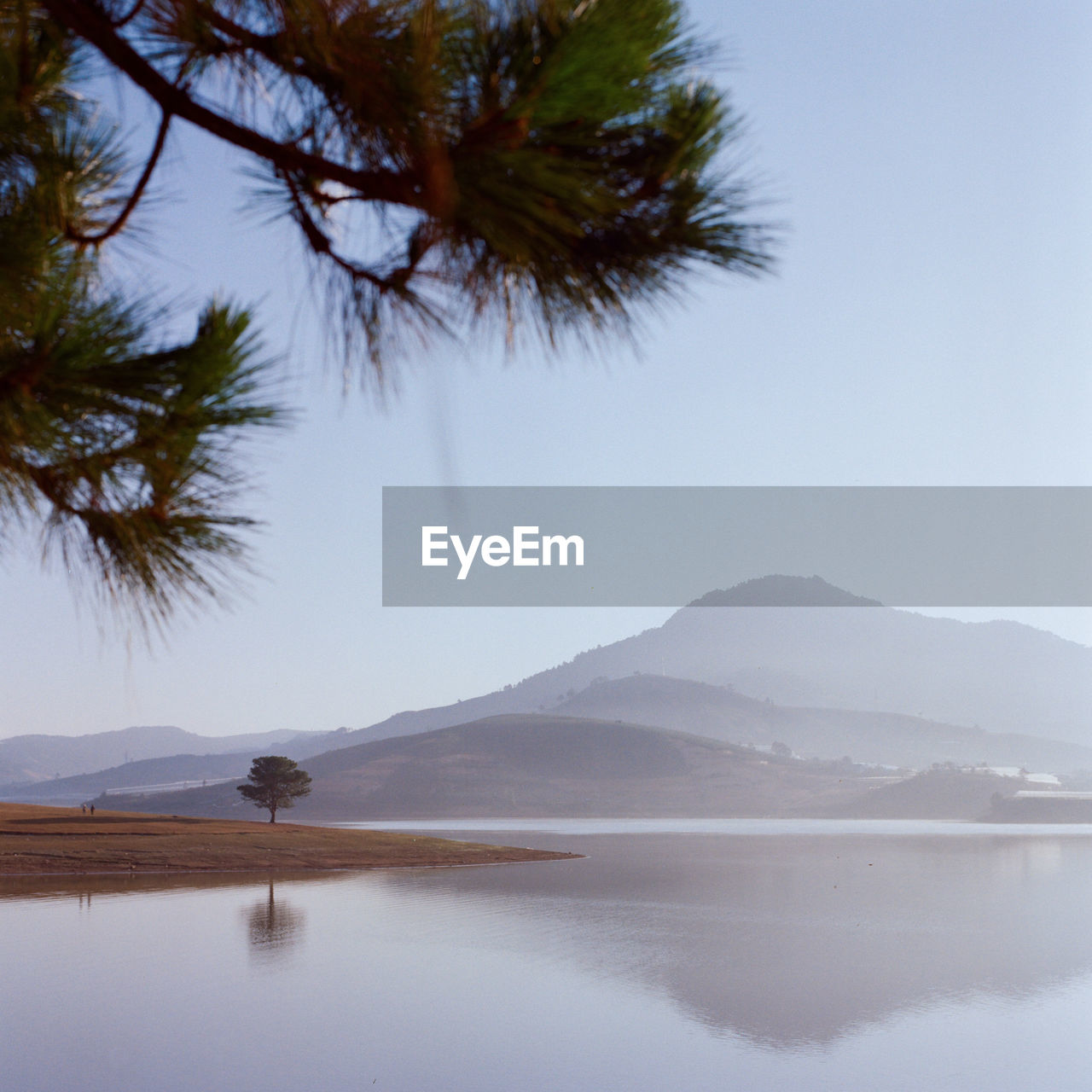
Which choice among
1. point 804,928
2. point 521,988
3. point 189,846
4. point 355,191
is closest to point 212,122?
point 355,191

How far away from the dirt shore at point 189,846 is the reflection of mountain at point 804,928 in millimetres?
4983

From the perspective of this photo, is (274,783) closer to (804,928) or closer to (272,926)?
(272,926)

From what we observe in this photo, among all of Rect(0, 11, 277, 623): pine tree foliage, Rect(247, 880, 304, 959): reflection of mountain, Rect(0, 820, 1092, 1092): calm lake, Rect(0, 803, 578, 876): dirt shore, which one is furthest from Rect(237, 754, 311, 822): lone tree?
Rect(0, 11, 277, 623): pine tree foliage

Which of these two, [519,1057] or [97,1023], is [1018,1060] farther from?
[97,1023]

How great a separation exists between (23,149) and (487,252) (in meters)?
2.16

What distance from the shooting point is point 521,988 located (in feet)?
94.6

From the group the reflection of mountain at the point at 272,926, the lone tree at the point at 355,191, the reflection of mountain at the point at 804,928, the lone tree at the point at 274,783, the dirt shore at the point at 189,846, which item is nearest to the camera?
the lone tree at the point at 355,191

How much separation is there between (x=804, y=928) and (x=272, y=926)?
19.8 m

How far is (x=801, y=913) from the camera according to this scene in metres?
46.2

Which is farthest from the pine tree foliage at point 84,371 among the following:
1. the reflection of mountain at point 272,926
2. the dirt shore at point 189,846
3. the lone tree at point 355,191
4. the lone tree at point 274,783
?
the lone tree at point 274,783

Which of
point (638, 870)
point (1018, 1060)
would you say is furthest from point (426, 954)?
point (638, 870)

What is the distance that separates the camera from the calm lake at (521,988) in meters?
21.3

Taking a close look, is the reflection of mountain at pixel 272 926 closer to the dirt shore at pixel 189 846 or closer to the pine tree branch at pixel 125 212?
the dirt shore at pixel 189 846

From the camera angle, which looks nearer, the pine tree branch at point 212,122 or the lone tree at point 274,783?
the pine tree branch at point 212,122
